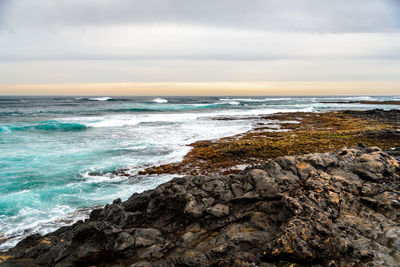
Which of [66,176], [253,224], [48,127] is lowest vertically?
[66,176]

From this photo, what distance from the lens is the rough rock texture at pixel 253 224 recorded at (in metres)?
4.43

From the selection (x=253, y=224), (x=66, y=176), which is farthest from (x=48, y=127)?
(x=253, y=224)

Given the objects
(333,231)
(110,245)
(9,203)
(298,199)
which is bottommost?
(9,203)

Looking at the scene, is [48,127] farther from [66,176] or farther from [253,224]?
[253,224]

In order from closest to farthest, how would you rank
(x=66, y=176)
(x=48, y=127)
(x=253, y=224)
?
(x=253, y=224), (x=66, y=176), (x=48, y=127)

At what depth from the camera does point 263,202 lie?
574 centimetres

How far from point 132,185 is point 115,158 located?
15.9ft

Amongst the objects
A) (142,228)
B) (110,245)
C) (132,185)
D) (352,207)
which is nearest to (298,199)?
(352,207)

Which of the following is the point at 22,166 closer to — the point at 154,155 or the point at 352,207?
the point at 154,155

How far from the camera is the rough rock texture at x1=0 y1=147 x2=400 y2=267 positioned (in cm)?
443

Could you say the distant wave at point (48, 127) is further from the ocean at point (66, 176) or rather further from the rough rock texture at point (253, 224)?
the rough rock texture at point (253, 224)

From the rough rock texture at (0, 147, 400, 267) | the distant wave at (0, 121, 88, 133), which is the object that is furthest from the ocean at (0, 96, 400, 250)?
the distant wave at (0, 121, 88, 133)

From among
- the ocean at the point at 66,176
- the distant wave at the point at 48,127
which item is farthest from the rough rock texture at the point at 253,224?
A: the distant wave at the point at 48,127

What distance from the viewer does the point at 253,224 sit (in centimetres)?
529
